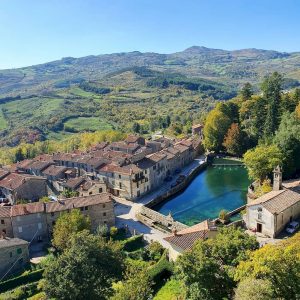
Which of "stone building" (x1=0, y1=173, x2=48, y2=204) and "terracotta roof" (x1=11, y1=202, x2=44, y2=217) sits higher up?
"terracotta roof" (x1=11, y1=202, x2=44, y2=217)

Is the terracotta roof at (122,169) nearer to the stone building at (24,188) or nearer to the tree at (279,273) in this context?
the stone building at (24,188)

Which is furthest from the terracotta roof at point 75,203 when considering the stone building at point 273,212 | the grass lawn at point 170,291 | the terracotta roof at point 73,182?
the stone building at point 273,212

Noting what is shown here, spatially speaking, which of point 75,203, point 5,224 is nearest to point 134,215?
point 75,203

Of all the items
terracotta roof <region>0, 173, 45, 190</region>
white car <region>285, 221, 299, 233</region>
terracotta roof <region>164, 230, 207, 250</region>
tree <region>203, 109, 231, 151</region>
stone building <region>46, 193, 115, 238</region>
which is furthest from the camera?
tree <region>203, 109, 231, 151</region>

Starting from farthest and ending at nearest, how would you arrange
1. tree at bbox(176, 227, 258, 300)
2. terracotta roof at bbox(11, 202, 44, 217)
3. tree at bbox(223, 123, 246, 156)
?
tree at bbox(223, 123, 246, 156)
terracotta roof at bbox(11, 202, 44, 217)
tree at bbox(176, 227, 258, 300)

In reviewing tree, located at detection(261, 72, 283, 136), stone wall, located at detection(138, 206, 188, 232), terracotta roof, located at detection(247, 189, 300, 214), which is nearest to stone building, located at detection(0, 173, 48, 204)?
stone wall, located at detection(138, 206, 188, 232)

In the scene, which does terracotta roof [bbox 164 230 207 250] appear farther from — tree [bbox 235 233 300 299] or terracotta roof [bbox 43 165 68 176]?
terracotta roof [bbox 43 165 68 176]

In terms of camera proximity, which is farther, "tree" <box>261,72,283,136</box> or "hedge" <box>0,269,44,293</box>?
"tree" <box>261,72,283,136</box>

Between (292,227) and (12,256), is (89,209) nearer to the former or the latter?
(12,256)
